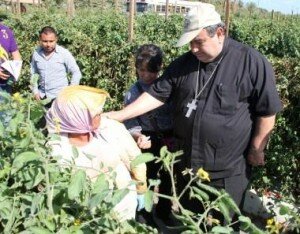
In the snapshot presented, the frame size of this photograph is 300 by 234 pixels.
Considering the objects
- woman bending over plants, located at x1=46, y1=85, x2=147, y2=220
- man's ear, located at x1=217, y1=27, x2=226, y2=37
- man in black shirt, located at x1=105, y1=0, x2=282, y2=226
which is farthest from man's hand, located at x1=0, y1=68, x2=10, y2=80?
man's ear, located at x1=217, y1=27, x2=226, y2=37

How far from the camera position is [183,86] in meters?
2.67

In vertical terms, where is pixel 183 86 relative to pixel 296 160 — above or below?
above

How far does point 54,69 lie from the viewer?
5.37 m

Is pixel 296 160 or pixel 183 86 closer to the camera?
pixel 183 86

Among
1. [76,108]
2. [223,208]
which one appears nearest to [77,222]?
[223,208]

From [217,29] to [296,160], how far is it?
184cm

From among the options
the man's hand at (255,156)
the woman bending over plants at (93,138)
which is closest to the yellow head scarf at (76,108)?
the woman bending over plants at (93,138)

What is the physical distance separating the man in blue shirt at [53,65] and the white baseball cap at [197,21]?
2877 millimetres

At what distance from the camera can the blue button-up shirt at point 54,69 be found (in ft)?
17.6

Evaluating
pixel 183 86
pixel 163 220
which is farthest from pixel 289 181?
pixel 183 86

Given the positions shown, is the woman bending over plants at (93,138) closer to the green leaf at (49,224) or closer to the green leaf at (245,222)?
the green leaf at (49,224)

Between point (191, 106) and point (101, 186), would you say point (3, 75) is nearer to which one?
point (191, 106)

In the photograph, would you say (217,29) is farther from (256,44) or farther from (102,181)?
(256,44)

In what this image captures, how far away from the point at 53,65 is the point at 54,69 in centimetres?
5
